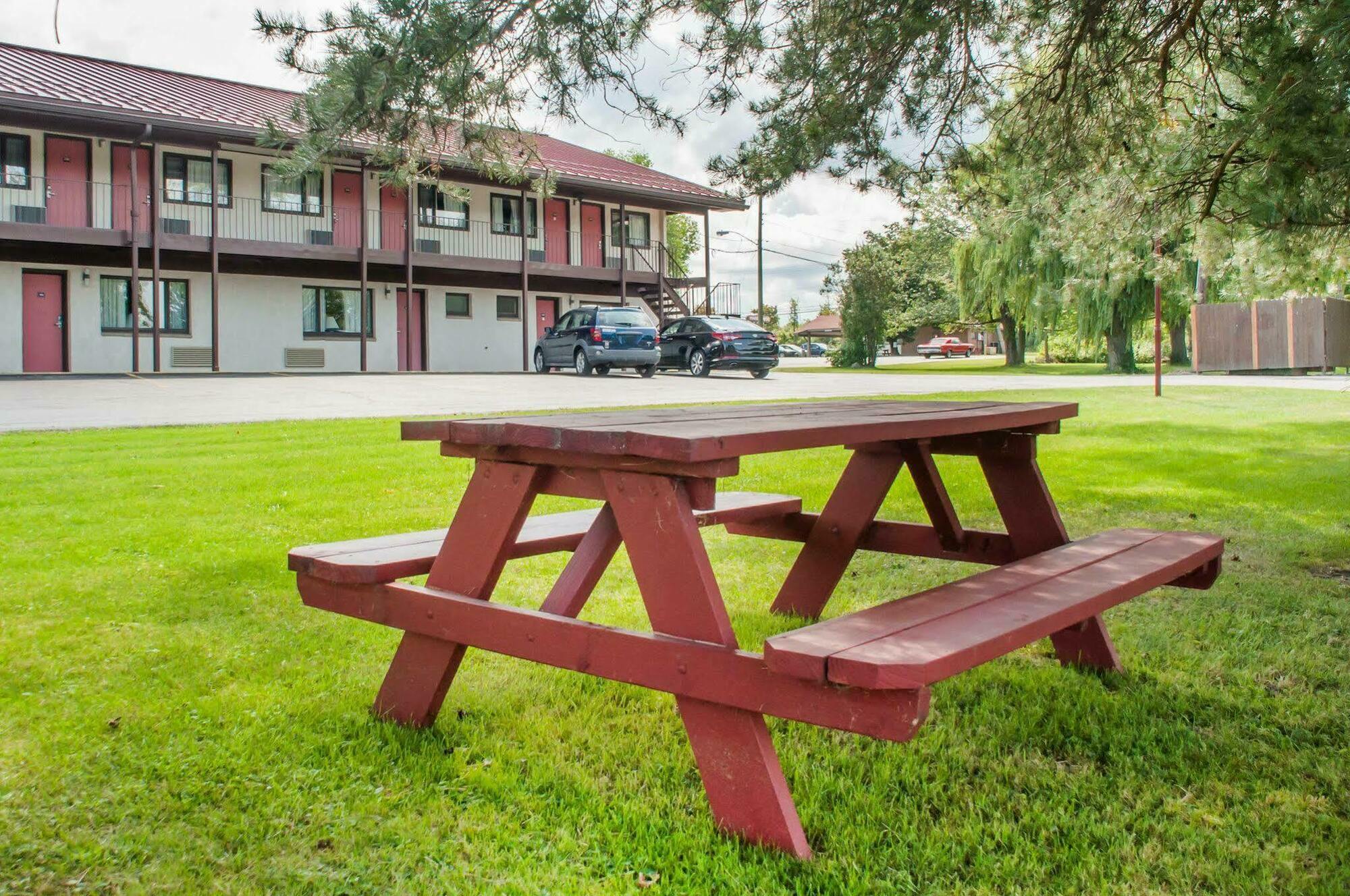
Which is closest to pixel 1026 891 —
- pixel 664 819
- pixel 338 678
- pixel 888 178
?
pixel 664 819

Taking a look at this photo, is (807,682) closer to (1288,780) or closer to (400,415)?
(1288,780)

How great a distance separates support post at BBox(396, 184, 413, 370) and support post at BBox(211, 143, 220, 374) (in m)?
3.95

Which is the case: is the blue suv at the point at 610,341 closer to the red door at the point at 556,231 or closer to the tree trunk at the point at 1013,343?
the red door at the point at 556,231

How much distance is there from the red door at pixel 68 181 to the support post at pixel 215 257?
98.0 inches

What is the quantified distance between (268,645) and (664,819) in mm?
1833

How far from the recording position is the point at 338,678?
10.8 ft

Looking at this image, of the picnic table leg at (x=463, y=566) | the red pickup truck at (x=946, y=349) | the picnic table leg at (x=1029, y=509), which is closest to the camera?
the picnic table leg at (x=463, y=566)

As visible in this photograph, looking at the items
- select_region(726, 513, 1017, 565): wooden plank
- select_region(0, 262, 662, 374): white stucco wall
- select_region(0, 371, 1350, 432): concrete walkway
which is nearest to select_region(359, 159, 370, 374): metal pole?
select_region(0, 262, 662, 374): white stucco wall

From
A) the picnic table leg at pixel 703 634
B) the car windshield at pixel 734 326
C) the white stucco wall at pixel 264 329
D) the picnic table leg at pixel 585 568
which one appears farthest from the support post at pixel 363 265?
the picnic table leg at pixel 703 634

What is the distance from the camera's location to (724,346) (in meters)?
24.6

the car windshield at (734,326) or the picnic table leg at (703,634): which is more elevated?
the car windshield at (734,326)

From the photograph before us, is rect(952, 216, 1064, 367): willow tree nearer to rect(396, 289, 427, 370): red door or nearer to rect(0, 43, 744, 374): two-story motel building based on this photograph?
rect(0, 43, 744, 374): two-story motel building

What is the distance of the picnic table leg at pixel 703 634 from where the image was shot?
2227mm

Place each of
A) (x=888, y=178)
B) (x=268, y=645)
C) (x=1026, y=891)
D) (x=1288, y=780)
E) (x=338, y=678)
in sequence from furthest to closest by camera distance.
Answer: (x=888, y=178) → (x=268, y=645) → (x=338, y=678) → (x=1288, y=780) → (x=1026, y=891)
